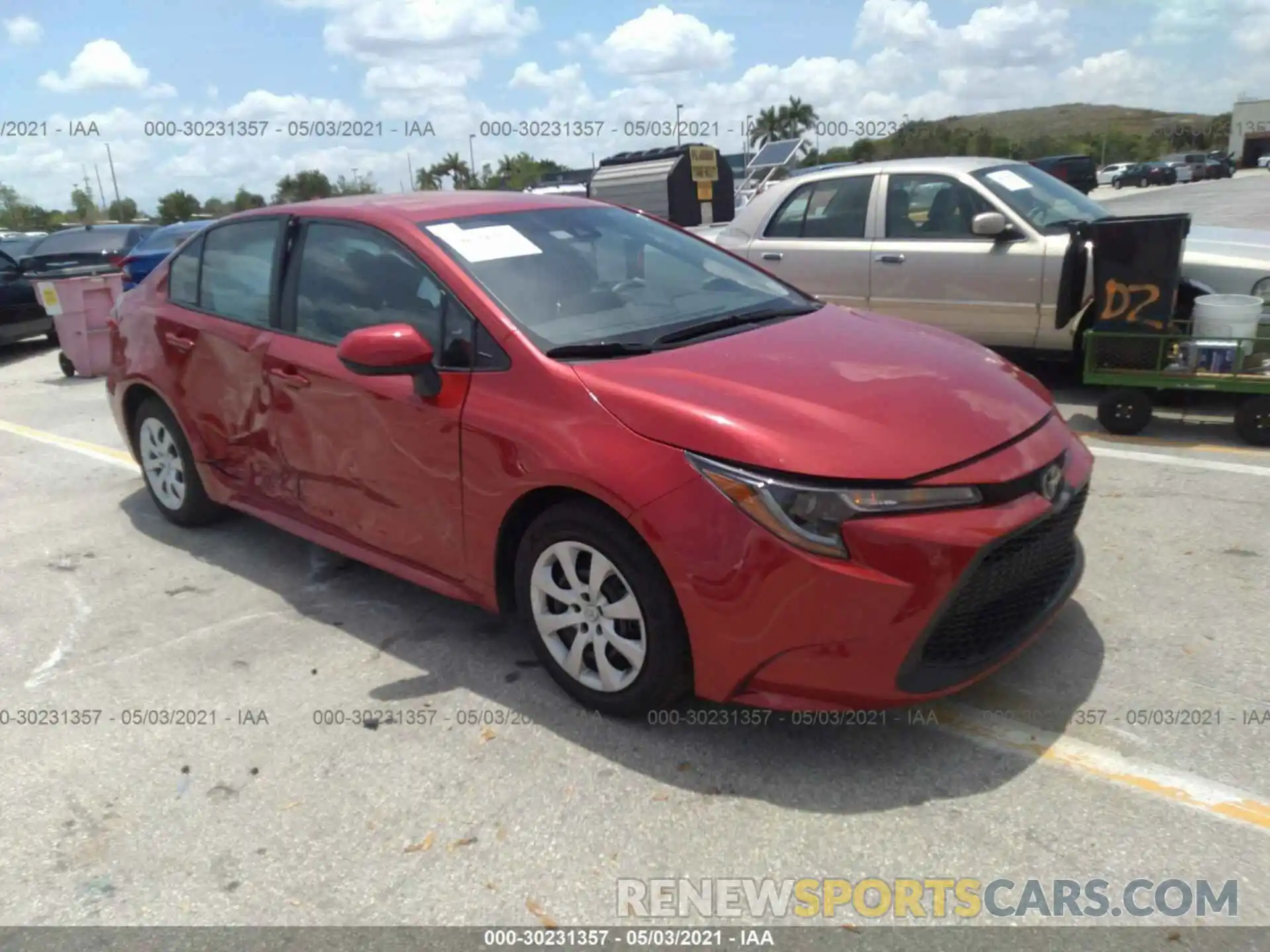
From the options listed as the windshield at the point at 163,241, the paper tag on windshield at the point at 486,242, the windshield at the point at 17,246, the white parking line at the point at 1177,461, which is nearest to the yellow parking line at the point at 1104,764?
the paper tag on windshield at the point at 486,242

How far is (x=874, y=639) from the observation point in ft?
8.72

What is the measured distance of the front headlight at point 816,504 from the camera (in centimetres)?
264

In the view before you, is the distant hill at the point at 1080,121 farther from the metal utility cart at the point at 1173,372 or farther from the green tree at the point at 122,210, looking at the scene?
the metal utility cart at the point at 1173,372

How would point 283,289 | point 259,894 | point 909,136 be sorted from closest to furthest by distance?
point 259,894
point 283,289
point 909,136

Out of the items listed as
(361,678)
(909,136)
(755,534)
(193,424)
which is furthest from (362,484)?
(909,136)

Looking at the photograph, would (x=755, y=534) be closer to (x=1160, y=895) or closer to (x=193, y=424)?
(x=1160, y=895)

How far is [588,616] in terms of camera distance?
3119 mm

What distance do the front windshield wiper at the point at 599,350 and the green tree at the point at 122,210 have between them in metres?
52.2

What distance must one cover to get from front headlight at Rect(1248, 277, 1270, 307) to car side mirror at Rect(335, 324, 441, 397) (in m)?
5.30

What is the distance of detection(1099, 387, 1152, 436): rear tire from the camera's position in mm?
5961

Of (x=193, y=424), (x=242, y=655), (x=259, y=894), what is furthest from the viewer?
(x=193, y=424)

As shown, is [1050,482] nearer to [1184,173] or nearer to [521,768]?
[521,768]

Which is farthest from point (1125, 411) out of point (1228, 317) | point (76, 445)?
point (76, 445)

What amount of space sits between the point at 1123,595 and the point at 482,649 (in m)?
2.46
